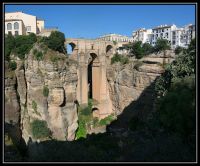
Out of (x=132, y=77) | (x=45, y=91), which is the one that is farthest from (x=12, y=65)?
(x=132, y=77)

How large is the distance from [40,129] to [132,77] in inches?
356

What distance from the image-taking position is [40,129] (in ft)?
64.9

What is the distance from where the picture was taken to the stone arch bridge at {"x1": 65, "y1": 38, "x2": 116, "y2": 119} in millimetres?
26703

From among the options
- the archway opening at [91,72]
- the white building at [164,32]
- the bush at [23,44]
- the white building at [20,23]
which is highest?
the white building at [164,32]

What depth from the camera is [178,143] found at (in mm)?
9273

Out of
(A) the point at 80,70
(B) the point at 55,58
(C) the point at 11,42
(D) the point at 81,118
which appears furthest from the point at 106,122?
(C) the point at 11,42

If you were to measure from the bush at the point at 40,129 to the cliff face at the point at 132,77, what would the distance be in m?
8.07

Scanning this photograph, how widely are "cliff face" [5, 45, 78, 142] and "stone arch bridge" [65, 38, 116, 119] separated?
15.4ft

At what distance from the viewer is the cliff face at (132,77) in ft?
74.4

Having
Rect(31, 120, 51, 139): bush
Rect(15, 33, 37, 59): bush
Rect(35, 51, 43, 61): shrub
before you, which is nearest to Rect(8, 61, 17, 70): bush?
Rect(15, 33, 37, 59): bush

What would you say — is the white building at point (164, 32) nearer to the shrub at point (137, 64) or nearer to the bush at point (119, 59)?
the bush at point (119, 59)

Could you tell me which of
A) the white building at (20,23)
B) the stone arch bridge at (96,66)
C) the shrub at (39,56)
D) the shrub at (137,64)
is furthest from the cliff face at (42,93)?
the white building at (20,23)

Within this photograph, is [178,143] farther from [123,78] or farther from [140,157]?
[123,78]

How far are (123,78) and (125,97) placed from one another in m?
1.65
